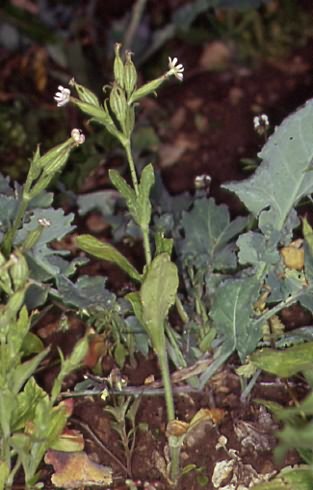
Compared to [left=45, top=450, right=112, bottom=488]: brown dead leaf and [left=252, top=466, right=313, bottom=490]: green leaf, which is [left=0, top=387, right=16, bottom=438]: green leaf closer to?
[left=45, top=450, right=112, bottom=488]: brown dead leaf

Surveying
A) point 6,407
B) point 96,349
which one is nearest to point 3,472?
point 6,407

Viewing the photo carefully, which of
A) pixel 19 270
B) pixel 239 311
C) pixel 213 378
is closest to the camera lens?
pixel 19 270

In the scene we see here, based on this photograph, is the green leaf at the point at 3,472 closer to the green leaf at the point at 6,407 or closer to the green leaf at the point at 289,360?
the green leaf at the point at 6,407

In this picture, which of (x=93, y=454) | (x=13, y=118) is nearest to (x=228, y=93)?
(x=13, y=118)

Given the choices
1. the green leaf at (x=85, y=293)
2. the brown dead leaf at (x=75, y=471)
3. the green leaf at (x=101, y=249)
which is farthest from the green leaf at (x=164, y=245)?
the brown dead leaf at (x=75, y=471)

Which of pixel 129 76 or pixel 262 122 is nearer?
pixel 129 76

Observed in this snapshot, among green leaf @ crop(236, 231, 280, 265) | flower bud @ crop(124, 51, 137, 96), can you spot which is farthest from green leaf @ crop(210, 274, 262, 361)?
flower bud @ crop(124, 51, 137, 96)

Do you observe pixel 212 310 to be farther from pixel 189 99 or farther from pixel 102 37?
pixel 102 37

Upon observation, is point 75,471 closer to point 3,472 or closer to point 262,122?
point 3,472
